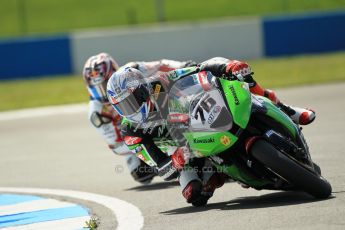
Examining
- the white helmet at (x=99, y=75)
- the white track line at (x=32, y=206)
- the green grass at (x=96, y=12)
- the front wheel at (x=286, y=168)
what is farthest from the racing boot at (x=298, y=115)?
the green grass at (x=96, y=12)

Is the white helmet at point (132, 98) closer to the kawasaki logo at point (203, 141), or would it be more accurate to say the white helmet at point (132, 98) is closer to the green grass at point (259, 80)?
the kawasaki logo at point (203, 141)

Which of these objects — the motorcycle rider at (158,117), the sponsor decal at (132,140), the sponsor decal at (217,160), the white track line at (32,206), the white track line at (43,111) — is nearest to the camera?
the sponsor decal at (217,160)

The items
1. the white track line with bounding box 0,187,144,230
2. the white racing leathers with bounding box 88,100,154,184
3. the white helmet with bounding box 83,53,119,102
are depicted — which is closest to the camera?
the white track line with bounding box 0,187,144,230

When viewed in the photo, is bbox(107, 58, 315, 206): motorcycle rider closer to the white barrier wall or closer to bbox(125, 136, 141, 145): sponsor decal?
bbox(125, 136, 141, 145): sponsor decal

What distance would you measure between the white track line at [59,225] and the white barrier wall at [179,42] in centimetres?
1592

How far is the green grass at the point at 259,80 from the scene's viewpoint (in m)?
18.9

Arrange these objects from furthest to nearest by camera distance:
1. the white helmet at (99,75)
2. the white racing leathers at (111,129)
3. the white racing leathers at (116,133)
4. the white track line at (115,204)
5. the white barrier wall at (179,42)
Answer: the white barrier wall at (179,42), the white helmet at (99,75), the white racing leathers at (111,129), the white racing leathers at (116,133), the white track line at (115,204)

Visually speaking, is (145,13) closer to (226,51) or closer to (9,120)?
(226,51)

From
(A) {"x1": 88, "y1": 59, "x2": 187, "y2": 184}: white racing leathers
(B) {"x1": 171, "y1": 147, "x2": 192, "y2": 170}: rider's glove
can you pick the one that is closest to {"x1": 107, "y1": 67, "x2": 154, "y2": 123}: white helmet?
(B) {"x1": 171, "y1": 147, "x2": 192, "y2": 170}: rider's glove

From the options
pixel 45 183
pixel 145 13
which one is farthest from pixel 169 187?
pixel 145 13

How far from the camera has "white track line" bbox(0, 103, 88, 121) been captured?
56.1 feet

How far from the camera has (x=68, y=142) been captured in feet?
44.5

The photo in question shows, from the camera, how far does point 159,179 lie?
10.2 metres

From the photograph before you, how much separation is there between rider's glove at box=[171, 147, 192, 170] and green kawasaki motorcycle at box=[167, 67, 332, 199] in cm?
9
